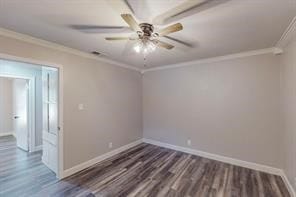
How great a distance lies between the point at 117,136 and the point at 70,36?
8.54ft

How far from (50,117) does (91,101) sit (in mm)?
858

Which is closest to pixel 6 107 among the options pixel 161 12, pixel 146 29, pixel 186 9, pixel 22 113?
pixel 22 113

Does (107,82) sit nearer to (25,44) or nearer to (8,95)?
(25,44)

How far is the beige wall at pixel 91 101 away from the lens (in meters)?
2.71

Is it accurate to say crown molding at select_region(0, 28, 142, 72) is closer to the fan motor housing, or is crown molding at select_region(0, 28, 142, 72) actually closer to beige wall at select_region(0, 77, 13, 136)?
the fan motor housing

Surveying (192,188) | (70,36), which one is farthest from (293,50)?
(70,36)

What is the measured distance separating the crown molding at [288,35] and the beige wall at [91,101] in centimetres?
334

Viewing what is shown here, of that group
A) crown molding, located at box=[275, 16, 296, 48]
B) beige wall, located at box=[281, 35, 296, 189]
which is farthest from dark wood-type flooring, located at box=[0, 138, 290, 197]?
crown molding, located at box=[275, 16, 296, 48]

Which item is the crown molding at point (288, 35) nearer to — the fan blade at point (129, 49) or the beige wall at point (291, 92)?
the beige wall at point (291, 92)

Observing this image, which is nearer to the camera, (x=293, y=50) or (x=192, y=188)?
(x=293, y=50)

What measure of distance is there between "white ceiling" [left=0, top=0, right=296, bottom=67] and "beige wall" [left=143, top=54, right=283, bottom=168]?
71 cm

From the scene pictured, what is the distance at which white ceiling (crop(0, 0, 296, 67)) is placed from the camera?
1.53m

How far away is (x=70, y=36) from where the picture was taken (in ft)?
7.71

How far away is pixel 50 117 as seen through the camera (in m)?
3.08
